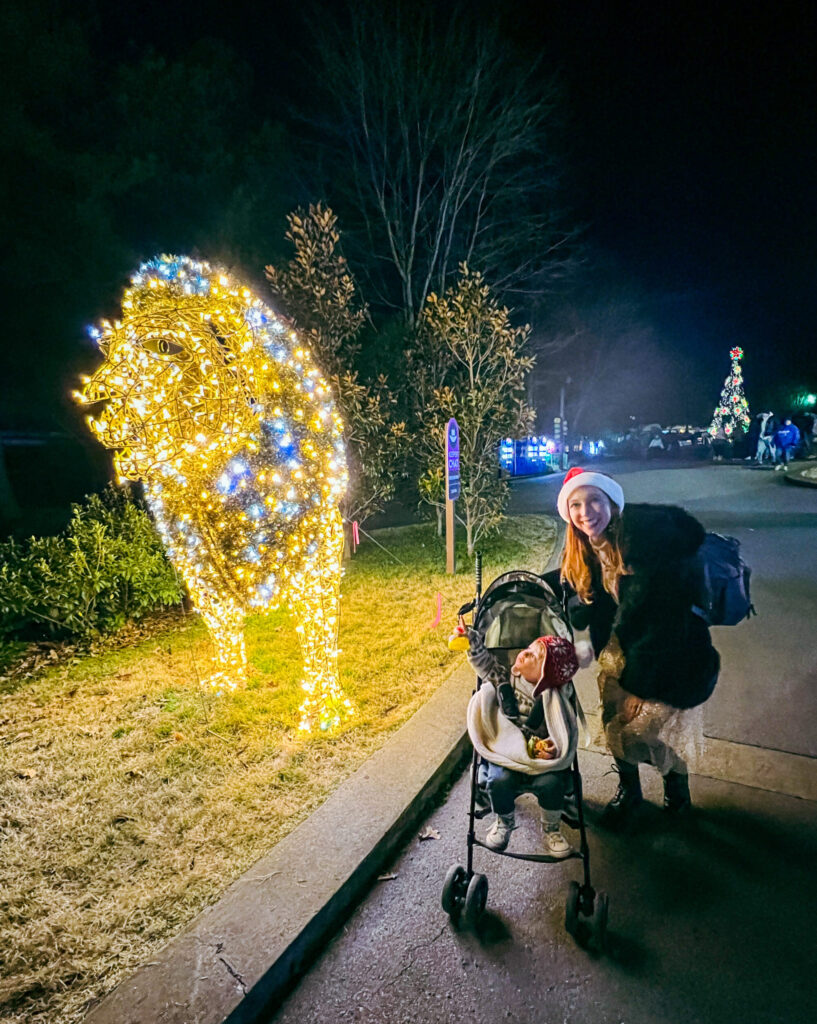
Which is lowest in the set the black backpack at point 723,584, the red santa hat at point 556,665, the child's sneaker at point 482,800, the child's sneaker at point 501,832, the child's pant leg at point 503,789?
the child's sneaker at point 501,832

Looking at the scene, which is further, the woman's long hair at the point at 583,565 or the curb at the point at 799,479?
the curb at the point at 799,479

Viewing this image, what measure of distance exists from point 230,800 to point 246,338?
8.97 feet

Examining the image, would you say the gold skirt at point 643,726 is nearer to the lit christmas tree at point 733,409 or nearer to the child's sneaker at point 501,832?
the child's sneaker at point 501,832

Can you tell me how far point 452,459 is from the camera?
24.4 ft

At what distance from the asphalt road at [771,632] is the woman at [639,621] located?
1254mm

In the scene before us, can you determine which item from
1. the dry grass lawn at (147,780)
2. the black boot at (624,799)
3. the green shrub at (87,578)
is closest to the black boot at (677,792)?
the black boot at (624,799)

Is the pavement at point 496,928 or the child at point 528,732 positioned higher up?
the child at point 528,732

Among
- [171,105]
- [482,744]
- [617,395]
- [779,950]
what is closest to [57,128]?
[171,105]

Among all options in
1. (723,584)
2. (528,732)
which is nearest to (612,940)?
(528,732)

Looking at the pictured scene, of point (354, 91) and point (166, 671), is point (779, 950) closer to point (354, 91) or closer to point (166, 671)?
point (166, 671)

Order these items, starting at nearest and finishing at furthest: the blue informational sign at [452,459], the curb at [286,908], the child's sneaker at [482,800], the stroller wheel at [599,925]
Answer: the curb at [286,908], the stroller wheel at [599,925], the child's sneaker at [482,800], the blue informational sign at [452,459]

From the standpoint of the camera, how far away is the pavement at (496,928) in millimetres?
2107

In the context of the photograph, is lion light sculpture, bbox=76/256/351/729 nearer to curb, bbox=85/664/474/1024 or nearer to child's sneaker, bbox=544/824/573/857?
curb, bbox=85/664/474/1024

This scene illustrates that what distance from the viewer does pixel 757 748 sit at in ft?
12.0
